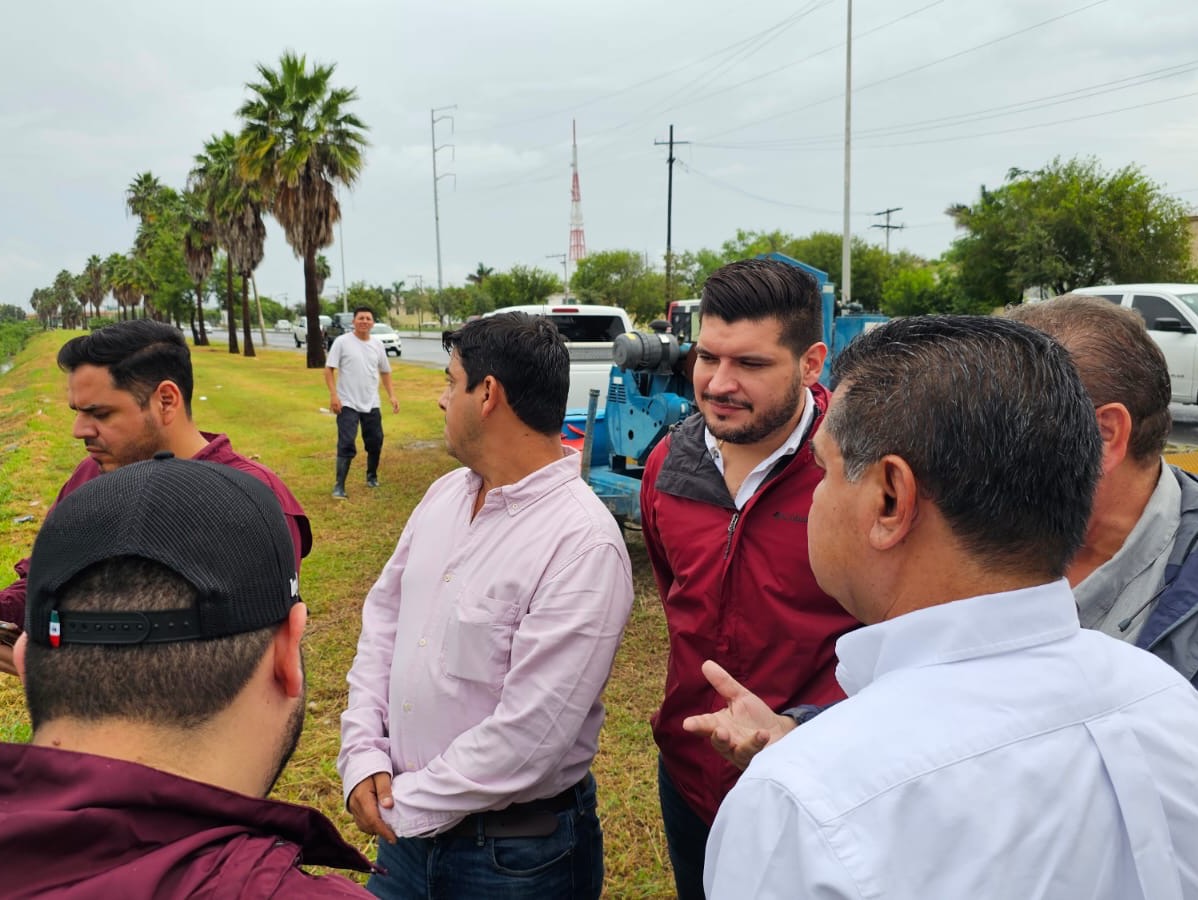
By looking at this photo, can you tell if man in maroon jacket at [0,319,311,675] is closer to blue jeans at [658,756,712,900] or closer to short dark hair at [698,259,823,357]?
blue jeans at [658,756,712,900]

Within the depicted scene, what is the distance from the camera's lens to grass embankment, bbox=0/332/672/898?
3680 millimetres

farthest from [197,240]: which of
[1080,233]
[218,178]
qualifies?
[1080,233]

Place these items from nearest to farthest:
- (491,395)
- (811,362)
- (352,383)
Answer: (491,395), (811,362), (352,383)

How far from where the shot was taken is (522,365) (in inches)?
86.0

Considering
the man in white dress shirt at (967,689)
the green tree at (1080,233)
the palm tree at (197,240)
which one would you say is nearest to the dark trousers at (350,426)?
the man in white dress shirt at (967,689)

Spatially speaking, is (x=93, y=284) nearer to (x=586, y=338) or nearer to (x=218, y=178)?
(x=218, y=178)

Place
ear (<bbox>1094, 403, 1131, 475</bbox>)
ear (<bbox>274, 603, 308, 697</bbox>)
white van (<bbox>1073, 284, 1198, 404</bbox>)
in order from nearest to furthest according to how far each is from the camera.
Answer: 1. ear (<bbox>274, 603, 308, 697</bbox>)
2. ear (<bbox>1094, 403, 1131, 475</bbox>)
3. white van (<bbox>1073, 284, 1198, 404</bbox>)

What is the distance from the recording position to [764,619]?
204 cm

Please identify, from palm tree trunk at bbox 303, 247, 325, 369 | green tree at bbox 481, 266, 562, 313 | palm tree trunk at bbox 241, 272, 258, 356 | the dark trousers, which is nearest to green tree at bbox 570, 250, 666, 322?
green tree at bbox 481, 266, 562, 313

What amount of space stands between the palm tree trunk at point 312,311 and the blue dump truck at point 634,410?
20.4 meters

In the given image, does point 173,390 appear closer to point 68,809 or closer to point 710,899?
point 68,809

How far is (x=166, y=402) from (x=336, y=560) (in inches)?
171

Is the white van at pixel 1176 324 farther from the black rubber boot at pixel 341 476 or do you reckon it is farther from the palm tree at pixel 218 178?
the palm tree at pixel 218 178

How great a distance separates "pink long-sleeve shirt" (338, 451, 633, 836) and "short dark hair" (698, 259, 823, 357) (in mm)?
638
